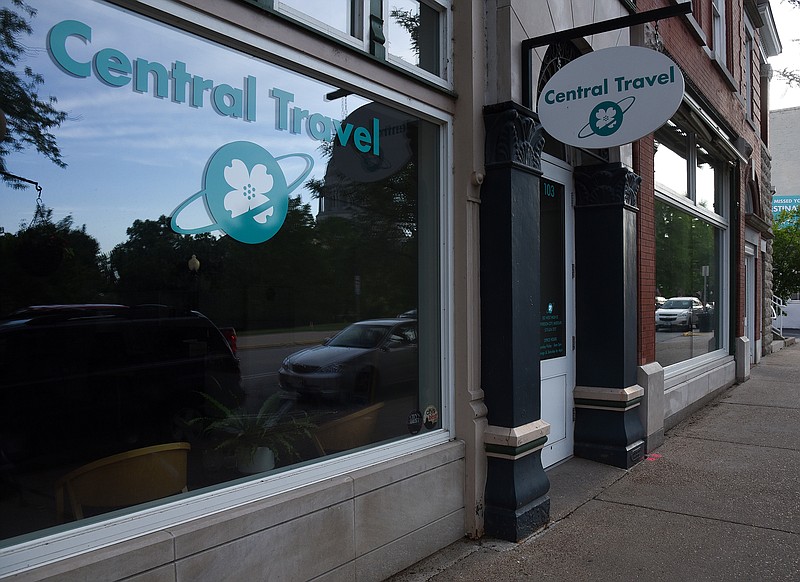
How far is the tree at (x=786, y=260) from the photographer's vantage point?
21.2 meters

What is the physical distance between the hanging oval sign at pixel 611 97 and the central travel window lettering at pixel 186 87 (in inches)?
56.3

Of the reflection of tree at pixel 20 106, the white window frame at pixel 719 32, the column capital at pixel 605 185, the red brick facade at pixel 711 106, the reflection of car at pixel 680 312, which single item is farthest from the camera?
the white window frame at pixel 719 32

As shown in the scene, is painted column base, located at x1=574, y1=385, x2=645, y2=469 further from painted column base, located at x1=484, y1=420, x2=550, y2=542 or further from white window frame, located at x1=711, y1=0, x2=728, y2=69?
white window frame, located at x1=711, y1=0, x2=728, y2=69

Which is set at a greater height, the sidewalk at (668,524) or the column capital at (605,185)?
the column capital at (605,185)

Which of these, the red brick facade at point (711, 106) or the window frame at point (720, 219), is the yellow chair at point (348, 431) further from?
the window frame at point (720, 219)

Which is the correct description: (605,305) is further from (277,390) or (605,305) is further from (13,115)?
(13,115)

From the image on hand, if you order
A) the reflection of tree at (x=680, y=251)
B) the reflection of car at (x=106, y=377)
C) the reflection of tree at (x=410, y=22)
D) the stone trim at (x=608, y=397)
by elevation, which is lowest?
the stone trim at (x=608, y=397)

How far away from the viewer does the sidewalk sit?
4.18 m

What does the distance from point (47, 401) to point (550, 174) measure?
15.1ft

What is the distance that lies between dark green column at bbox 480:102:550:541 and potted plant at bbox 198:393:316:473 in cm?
135

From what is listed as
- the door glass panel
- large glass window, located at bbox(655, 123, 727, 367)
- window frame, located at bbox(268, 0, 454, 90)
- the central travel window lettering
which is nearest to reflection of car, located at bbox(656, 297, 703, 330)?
large glass window, located at bbox(655, 123, 727, 367)

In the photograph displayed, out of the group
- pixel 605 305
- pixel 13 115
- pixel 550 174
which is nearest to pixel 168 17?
pixel 13 115

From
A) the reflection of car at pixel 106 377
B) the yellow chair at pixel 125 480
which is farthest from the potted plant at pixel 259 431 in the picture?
→ the yellow chair at pixel 125 480

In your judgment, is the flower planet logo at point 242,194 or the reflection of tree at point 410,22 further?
the reflection of tree at point 410,22
